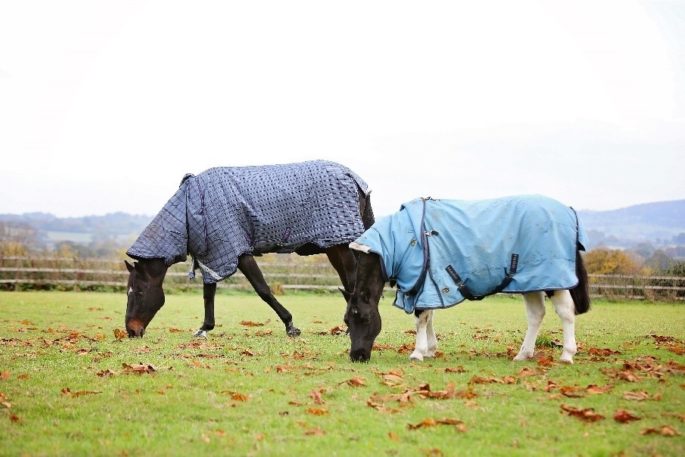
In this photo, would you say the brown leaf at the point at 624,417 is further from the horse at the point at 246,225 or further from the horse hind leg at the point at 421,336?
the horse at the point at 246,225

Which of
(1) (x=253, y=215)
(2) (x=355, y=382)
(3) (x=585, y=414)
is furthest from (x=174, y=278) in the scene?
(3) (x=585, y=414)

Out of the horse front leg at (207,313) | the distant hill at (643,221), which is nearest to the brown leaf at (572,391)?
the horse front leg at (207,313)

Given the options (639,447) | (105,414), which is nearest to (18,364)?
(105,414)

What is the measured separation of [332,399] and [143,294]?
6493 millimetres

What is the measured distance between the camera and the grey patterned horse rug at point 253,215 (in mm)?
12148

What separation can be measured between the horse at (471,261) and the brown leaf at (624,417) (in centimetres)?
274

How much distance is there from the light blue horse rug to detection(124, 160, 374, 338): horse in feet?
9.56

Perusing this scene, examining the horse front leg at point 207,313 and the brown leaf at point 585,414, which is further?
the horse front leg at point 207,313

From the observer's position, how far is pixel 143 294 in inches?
490

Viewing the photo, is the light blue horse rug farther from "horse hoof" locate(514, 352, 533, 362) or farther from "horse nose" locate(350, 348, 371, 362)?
"horse hoof" locate(514, 352, 533, 362)

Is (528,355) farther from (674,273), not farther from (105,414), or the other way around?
(674,273)

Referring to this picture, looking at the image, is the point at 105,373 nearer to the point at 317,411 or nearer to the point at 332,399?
the point at 332,399

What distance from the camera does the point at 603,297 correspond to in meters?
29.0

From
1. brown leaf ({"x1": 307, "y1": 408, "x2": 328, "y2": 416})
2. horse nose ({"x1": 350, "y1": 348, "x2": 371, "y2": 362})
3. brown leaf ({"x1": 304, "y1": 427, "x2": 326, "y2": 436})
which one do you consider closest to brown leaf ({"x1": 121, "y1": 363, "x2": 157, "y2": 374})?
horse nose ({"x1": 350, "y1": 348, "x2": 371, "y2": 362})
